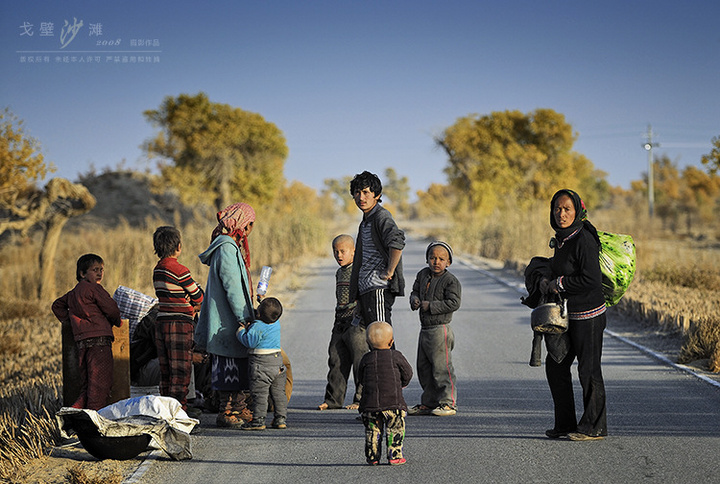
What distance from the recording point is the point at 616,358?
930 centimetres

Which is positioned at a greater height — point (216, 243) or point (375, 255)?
point (216, 243)

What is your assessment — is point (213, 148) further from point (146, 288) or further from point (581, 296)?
point (581, 296)

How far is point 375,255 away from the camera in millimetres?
6910

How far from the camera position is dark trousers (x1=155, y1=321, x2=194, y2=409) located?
659 cm

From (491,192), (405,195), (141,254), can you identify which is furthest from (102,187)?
(405,195)

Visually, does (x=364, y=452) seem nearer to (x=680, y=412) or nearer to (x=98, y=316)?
(x=98, y=316)

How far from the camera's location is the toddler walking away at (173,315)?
21.3 feet

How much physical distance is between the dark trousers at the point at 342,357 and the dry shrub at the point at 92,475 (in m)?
2.36

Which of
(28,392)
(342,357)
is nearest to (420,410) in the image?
(342,357)

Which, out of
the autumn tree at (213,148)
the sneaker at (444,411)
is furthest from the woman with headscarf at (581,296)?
the autumn tree at (213,148)

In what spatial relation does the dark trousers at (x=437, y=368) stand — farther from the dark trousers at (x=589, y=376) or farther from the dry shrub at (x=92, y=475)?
the dry shrub at (x=92, y=475)

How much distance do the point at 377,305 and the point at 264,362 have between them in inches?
45.8

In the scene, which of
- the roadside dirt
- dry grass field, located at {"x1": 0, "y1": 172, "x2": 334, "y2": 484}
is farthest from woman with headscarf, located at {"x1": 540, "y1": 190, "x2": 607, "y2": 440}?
dry grass field, located at {"x1": 0, "y1": 172, "x2": 334, "y2": 484}

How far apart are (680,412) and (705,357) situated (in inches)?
101
